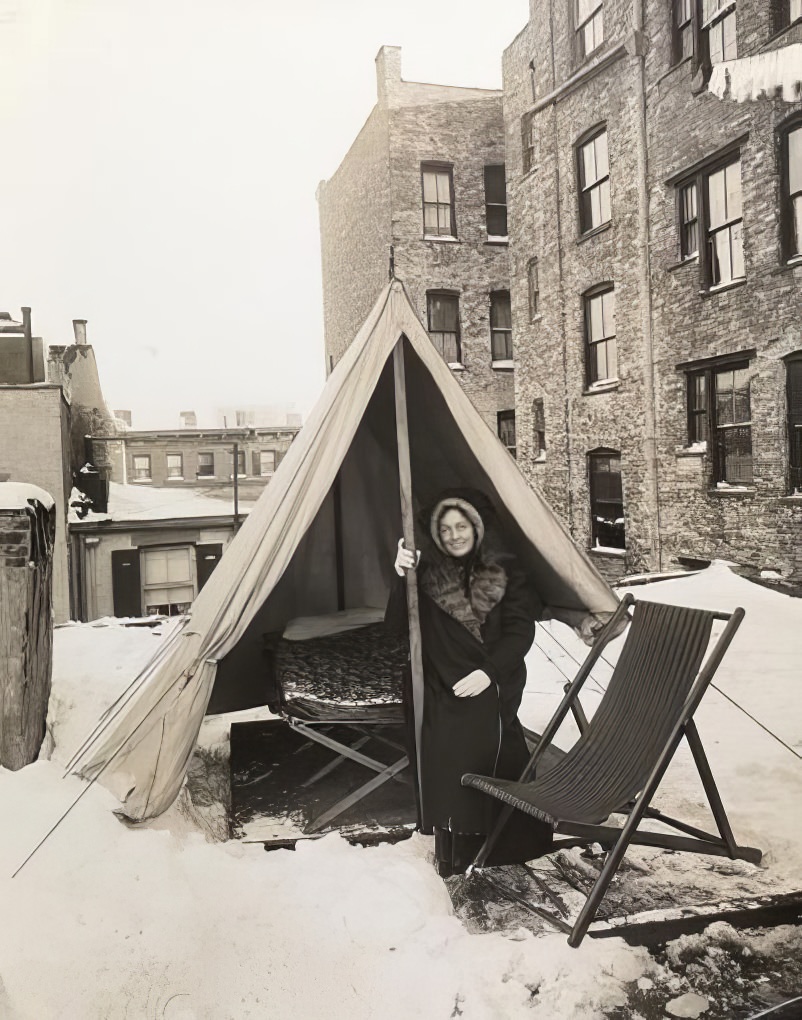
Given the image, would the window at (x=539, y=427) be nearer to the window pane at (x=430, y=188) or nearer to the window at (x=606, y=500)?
the window at (x=606, y=500)

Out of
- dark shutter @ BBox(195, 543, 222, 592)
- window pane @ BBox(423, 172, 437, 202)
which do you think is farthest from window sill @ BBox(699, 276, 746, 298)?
dark shutter @ BBox(195, 543, 222, 592)

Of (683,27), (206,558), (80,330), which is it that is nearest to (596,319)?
(683,27)

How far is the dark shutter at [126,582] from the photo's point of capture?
174 inches

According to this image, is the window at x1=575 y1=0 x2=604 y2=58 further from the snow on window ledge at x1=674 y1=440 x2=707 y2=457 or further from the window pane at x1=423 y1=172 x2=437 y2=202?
the snow on window ledge at x1=674 y1=440 x2=707 y2=457

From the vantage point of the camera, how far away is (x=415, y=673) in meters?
2.46

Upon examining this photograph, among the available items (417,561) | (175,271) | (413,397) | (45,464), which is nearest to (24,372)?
(45,464)

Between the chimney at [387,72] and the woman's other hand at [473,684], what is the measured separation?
8.39 feet

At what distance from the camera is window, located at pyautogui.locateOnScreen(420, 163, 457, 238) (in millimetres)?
4426

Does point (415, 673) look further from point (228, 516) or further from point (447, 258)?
point (447, 258)

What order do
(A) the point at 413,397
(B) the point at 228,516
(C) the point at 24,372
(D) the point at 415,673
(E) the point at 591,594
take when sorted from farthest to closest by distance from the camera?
(B) the point at 228,516 < (C) the point at 24,372 < (A) the point at 413,397 < (E) the point at 591,594 < (D) the point at 415,673

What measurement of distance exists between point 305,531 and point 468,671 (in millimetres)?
788

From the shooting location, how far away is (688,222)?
446cm

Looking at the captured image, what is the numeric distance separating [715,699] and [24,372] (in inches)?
147

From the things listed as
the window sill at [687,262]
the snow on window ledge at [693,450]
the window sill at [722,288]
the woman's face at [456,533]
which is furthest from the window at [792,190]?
the woman's face at [456,533]
